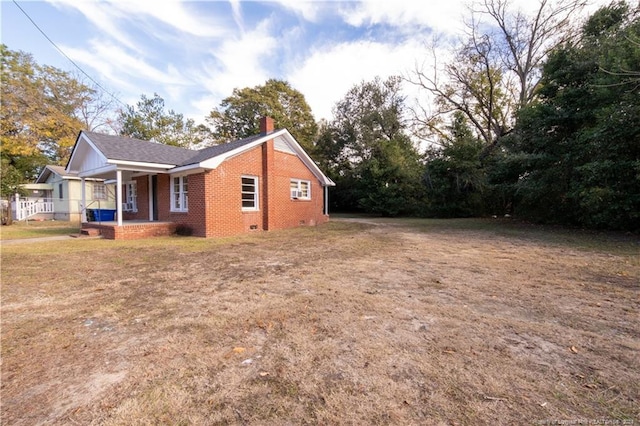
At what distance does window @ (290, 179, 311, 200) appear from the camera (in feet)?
48.9

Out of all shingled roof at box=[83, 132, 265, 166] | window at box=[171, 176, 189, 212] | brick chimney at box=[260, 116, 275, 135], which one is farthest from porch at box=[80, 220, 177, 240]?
brick chimney at box=[260, 116, 275, 135]

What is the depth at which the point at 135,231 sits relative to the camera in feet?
34.1

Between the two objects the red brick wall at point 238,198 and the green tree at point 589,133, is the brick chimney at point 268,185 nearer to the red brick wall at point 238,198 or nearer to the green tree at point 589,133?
the red brick wall at point 238,198

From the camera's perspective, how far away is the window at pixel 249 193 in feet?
40.4

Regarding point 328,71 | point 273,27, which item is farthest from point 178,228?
point 328,71

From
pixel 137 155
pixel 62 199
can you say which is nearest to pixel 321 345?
pixel 137 155

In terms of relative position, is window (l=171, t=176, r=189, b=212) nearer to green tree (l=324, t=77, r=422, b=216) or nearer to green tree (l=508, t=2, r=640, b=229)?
green tree (l=508, t=2, r=640, b=229)

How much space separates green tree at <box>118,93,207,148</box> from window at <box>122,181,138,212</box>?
17202 millimetres

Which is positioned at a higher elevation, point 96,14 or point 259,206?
point 96,14

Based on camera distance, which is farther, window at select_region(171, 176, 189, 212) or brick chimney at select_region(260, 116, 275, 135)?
brick chimney at select_region(260, 116, 275, 135)

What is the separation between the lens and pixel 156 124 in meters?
30.9

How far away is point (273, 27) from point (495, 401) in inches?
→ 613

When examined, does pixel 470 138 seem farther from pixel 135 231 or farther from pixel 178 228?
pixel 135 231

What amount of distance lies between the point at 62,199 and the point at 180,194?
17.2 metres
